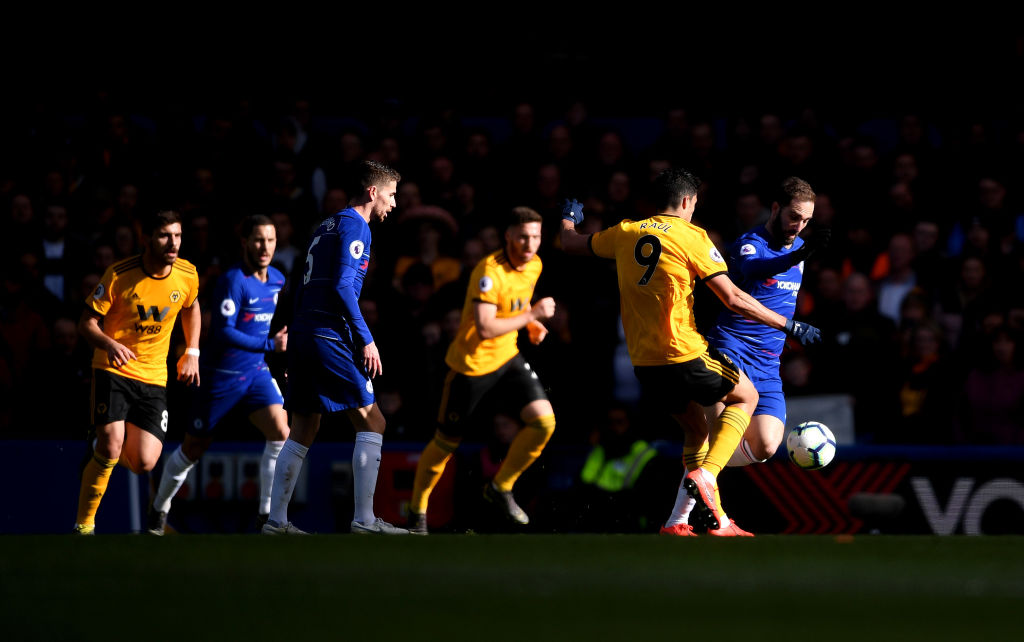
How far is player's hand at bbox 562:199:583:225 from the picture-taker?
775cm

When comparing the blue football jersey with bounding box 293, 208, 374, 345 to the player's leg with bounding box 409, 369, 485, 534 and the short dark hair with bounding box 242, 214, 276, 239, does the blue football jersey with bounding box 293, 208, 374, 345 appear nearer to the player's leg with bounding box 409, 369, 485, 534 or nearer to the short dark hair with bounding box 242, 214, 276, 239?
the short dark hair with bounding box 242, 214, 276, 239

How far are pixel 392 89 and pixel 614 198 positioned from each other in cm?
498

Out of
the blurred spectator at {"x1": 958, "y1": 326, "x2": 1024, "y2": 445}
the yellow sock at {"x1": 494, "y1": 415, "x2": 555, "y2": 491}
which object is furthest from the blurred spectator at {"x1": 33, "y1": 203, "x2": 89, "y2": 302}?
the blurred spectator at {"x1": 958, "y1": 326, "x2": 1024, "y2": 445}

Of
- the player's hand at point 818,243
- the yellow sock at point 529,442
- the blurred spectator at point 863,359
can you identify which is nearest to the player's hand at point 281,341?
the yellow sock at point 529,442

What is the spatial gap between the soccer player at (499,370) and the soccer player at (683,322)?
5.76 feet

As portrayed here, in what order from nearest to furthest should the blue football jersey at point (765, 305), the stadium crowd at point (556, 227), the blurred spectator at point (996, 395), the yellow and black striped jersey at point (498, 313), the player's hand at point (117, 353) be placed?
the blue football jersey at point (765, 305) < the player's hand at point (117, 353) < the yellow and black striped jersey at point (498, 313) < the blurred spectator at point (996, 395) < the stadium crowd at point (556, 227)

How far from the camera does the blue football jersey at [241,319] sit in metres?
8.59

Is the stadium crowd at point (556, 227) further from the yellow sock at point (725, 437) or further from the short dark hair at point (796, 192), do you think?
the yellow sock at point (725, 437)

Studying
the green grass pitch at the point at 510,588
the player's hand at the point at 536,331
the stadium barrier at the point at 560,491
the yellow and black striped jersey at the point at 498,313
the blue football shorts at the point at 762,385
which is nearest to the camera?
the green grass pitch at the point at 510,588

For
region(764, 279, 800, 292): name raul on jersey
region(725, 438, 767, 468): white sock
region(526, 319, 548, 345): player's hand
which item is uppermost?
region(764, 279, 800, 292): name raul on jersey

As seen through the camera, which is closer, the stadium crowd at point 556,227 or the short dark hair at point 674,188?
the short dark hair at point 674,188

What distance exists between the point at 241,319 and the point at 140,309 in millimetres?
709

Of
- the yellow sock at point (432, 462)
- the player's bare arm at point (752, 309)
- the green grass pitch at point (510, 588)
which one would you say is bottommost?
the yellow sock at point (432, 462)

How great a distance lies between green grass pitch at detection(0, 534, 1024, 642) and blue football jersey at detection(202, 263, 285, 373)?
8.20ft
